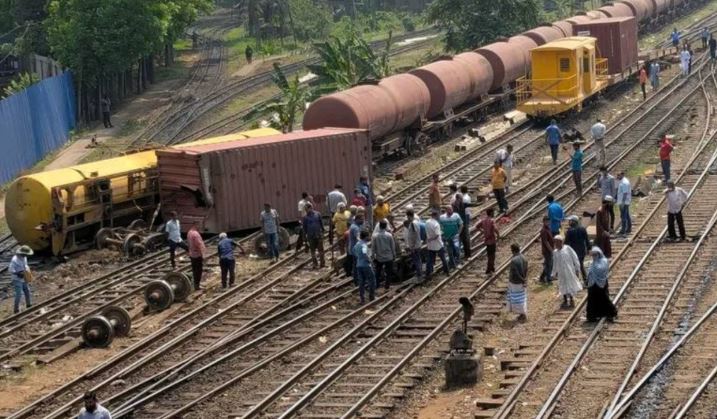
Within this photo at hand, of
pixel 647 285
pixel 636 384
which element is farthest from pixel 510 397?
pixel 647 285

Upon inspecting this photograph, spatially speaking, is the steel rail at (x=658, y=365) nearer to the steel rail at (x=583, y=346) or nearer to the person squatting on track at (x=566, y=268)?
the steel rail at (x=583, y=346)

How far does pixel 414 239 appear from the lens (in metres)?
24.0

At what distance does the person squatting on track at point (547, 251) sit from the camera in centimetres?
2311

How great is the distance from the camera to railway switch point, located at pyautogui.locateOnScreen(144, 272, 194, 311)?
23828 millimetres

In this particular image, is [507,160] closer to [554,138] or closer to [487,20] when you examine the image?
[554,138]

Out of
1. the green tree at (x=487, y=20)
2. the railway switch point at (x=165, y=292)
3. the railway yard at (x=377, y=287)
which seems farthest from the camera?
the green tree at (x=487, y=20)

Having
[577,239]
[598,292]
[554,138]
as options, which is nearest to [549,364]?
[598,292]

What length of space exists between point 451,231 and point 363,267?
7.78ft

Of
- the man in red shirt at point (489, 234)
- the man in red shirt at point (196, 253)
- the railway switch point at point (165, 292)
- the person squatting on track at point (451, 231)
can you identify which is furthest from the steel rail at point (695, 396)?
the man in red shirt at point (196, 253)

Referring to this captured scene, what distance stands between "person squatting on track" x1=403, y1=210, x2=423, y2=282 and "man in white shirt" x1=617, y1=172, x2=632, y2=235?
467 centimetres

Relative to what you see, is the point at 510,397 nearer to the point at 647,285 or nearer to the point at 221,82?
the point at 647,285

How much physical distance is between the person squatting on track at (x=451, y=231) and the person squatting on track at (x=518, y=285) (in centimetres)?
303

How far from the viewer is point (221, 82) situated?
2554 inches

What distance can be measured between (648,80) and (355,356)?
35354mm
